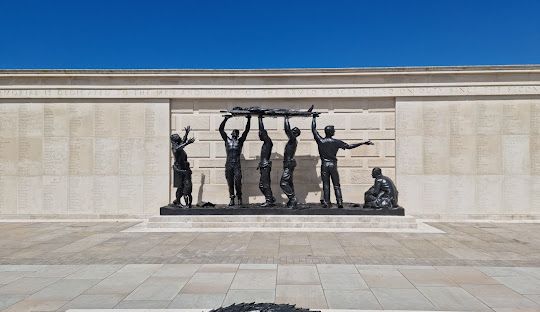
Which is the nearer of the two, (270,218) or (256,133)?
(270,218)

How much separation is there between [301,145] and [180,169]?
5.07m

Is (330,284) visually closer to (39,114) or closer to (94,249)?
(94,249)

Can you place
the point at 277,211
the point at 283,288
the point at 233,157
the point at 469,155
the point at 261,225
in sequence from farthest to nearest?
the point at 469,155 → the point at 233,157 → the point at 277,211 → the point at 261,225 → the point at 283,288

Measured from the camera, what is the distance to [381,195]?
1233cm

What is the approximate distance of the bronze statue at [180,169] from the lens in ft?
41.7

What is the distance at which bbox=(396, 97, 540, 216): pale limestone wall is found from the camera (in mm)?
14328

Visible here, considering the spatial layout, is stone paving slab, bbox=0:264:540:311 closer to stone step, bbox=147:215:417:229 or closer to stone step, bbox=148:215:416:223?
stone step, bbox=147:215:417:229

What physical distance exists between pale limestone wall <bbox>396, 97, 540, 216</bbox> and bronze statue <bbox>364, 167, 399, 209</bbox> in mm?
2515

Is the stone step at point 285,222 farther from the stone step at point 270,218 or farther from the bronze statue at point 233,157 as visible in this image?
the bronze statue at point 233,157

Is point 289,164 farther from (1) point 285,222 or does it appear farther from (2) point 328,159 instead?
(1) point 285,222

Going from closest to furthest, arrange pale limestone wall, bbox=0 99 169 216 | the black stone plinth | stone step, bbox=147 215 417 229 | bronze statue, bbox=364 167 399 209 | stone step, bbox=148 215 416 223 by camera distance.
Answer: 1. stone step, bbox=147 215 417 229
2. stone step, bbox=148 215 416 223
3. the black stone plinth
4. bronze statue, bbox=364 167 399 209
5. pale limestone wall, bbox=0 99 169 216

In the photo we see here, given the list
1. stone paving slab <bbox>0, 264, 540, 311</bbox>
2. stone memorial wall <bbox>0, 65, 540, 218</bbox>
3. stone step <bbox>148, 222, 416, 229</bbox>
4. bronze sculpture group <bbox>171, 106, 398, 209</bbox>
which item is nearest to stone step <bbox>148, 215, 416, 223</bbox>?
stone step <bbox>148, 222, 416, 229</bbox>

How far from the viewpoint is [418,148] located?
579 inches

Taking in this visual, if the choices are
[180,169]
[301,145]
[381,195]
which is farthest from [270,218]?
[301,145]
